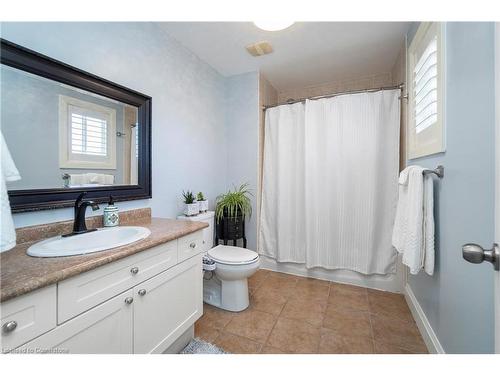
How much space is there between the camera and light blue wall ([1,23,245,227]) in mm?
1165

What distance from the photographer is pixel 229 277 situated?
1697 millimetres

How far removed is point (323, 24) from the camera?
1.72 metres

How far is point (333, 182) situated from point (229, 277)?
4.70 ft

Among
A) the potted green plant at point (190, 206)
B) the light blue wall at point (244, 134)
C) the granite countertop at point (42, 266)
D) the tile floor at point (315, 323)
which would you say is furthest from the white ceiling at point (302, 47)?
the tile floor at point (315, 323)

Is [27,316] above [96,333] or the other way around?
above

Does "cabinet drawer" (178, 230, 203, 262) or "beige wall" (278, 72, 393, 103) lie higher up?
"beige wall" (278, 72, 393, 103)

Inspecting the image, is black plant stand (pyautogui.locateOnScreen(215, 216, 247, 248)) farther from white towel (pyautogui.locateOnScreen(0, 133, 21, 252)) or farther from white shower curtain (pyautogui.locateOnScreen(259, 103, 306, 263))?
white towel (pyautogui.locateOnScreen(0, 133, 21, 252))

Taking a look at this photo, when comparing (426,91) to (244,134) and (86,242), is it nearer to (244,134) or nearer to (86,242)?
(244,134)

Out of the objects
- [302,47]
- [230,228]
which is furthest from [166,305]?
[302,47]

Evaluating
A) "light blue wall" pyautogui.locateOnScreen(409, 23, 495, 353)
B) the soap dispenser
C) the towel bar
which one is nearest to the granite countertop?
the soap dispenser

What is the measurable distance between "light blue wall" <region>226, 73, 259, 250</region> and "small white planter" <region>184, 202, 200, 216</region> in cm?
76

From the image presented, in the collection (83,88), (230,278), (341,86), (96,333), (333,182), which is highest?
(341,86)
